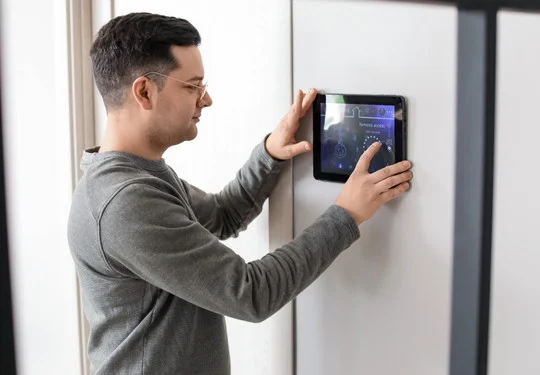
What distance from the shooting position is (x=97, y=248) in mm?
1105

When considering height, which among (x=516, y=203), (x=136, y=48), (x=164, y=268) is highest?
(x=136, y=48)

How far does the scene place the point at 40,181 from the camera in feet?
6.05

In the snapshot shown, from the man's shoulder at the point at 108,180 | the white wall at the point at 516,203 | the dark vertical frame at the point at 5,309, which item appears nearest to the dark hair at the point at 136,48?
the man's shoulder at the point at 108,180

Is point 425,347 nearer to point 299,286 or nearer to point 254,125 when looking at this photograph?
point 299,286

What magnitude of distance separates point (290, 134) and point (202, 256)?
0.30 m

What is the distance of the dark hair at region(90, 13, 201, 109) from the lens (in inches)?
45.3

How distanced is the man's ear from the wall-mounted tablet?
28 centimetres

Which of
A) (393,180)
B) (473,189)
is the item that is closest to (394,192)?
(393,180)

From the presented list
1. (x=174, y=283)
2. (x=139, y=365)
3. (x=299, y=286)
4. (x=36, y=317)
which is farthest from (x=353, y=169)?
(x=36, y=317)

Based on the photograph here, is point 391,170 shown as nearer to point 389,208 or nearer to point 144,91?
point 389,208

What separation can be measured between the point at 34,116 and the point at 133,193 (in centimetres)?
88

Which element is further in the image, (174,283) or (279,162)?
(279,162)

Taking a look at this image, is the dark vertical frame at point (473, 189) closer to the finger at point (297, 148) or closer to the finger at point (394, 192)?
the finger at point (394, 192)

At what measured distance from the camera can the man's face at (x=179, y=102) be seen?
3.80 feet
